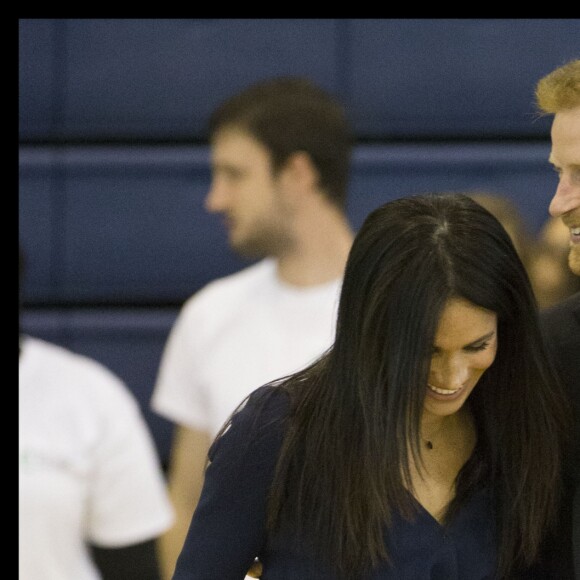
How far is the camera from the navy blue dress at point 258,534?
163 centimetres

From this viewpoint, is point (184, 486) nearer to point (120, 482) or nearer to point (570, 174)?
point (120, 482)

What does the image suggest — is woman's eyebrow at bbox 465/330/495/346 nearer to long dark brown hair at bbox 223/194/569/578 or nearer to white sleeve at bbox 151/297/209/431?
long dark brown hair at bbox 223/194/569/578

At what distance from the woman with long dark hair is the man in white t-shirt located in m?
1.13

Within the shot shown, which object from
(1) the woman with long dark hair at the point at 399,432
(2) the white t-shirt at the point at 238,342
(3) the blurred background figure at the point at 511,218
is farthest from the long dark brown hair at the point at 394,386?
(3) the blurred background figure at the point at 511,218

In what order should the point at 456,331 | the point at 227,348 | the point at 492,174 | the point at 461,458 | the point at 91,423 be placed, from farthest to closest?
the point at 492,174
the point at 227,348
the point at 91,423
the point at 461,458
the point at 456,331

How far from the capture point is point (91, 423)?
262 centimetres

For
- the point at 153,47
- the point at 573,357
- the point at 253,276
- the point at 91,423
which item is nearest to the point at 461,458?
the point at 573,357

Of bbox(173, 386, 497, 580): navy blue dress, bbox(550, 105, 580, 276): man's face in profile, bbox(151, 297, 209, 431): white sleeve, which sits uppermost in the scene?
bbox(550, 105, 580, 276): man's face in profile

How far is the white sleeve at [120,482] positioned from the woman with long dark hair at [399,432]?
0.96 m

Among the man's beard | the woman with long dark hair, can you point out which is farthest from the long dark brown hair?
the man's beard

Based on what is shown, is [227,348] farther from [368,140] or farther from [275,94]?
[368,140]

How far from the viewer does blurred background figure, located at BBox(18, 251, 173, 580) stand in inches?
99.3

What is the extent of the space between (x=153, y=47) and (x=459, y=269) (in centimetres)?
204

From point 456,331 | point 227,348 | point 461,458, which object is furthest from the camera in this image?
point 227,348
